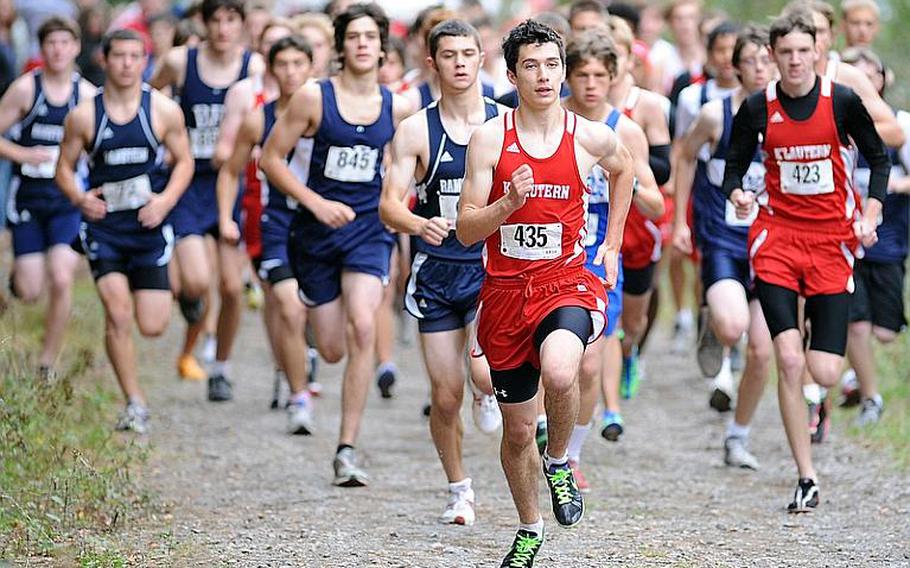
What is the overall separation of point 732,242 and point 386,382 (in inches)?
114

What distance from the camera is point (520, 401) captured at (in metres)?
6.41

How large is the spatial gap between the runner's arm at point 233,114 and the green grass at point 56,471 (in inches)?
75.4

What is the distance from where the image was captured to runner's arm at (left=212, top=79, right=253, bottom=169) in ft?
35.8

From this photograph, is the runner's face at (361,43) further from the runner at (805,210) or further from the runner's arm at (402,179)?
the runner at (805,210)

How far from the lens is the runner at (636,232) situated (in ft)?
29.1


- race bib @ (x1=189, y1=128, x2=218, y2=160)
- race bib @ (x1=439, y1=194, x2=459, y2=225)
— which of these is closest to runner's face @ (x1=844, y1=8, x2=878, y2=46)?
race bib @ (x1=189, y1=128, x2=218, y2=160)

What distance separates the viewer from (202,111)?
11.3 meters

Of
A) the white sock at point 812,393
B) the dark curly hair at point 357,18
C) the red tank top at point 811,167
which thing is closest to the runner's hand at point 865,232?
the red tank top at point 811,167

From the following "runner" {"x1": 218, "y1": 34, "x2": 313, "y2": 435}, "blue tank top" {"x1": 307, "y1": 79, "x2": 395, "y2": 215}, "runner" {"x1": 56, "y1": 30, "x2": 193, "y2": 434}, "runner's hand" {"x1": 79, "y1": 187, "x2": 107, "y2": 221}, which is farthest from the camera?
"runner" {"x1": 218, "y1": 34, "x2": 313, "y2": 435}

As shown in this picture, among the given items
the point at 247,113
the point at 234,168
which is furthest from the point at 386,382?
the point at 247,113

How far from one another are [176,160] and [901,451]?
Answer: 4.61m

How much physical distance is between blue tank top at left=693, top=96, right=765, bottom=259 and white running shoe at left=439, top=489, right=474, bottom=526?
2.28 m

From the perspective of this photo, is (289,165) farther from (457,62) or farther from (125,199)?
(457,62)

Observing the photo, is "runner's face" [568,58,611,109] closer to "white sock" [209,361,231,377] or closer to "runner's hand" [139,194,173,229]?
"runner's hand" [139,194,173,229]
